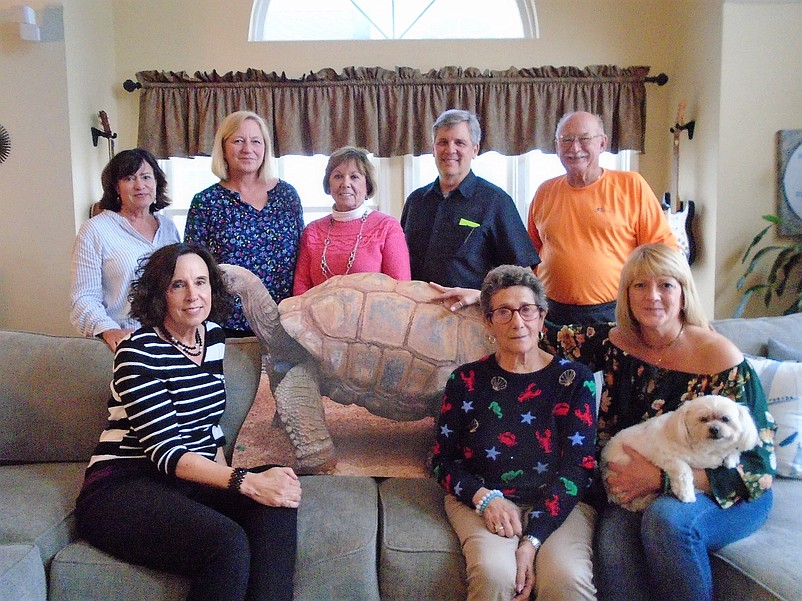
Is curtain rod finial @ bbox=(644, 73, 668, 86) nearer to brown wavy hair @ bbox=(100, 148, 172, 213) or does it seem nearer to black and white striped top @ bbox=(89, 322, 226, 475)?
brown wavy hair @ bbox=(100, 148, 172, 213)

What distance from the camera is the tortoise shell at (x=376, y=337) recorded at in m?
2.12

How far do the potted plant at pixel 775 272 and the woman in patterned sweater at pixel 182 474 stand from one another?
313cm

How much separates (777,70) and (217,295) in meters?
3.71

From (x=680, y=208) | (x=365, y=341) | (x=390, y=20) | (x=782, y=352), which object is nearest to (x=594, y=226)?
(x=782, y=352)

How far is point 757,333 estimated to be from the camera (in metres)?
2.29

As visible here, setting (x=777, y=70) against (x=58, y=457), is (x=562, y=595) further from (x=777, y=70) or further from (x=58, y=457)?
(x=777, y=70)

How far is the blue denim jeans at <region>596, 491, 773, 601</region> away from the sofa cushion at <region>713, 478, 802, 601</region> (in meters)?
0.03

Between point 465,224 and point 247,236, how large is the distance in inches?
29.7

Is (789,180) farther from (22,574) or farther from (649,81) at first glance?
(22,574)

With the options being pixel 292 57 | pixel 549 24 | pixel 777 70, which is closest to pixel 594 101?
pixel 549 24

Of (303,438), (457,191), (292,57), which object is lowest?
(303,438)

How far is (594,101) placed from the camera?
464cm

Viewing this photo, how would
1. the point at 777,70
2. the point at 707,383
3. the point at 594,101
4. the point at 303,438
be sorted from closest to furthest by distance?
the point at 707,383
the point at 303,438
the point at 777,70
the point at 594,101

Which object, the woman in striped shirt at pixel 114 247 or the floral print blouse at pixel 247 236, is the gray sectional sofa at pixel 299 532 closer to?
the woman in striped shirt at pixel 114 247
